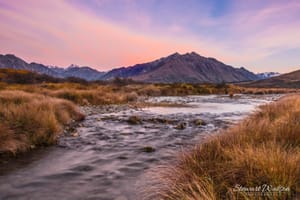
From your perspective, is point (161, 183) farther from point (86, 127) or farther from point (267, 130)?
point (86, 127)

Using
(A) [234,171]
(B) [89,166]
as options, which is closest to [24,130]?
(B) [89,166]

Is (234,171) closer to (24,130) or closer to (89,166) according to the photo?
(89,166)

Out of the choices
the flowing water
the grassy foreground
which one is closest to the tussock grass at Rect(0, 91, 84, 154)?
the flowing water

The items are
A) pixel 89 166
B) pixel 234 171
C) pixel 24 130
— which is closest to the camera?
pixel 234 171

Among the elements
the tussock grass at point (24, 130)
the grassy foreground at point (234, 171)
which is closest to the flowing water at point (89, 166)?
the tussock grass at point (24, 130)

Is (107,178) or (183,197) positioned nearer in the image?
(183,197)

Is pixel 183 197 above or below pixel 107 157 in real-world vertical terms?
above

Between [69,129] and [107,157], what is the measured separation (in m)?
4.72

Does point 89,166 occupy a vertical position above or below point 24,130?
below

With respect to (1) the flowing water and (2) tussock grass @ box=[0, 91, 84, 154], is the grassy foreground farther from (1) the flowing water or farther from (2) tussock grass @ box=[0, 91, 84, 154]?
(2) tussock grass @ box=[0, 91, 84, 154]

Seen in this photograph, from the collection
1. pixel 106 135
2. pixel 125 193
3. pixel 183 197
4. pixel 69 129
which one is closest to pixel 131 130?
pixel 106 135

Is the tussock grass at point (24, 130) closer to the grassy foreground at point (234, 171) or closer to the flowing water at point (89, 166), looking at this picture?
the flowing water at point (89, 166)

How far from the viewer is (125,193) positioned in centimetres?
523

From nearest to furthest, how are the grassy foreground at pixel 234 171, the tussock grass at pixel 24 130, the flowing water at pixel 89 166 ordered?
the grassy foreground at pixel 234 171
the flowing water at pixel 89 166
the tussock grass at pixel 24 130
